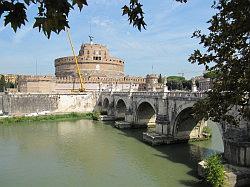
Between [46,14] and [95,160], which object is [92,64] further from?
[46,14]

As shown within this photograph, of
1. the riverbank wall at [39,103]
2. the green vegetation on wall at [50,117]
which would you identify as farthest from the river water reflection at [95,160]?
the riverbank wall at [39,103]

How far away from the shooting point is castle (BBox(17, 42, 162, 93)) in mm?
42969

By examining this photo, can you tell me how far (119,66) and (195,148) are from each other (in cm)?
3635

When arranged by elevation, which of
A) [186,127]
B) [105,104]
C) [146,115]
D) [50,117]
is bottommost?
[50,117]

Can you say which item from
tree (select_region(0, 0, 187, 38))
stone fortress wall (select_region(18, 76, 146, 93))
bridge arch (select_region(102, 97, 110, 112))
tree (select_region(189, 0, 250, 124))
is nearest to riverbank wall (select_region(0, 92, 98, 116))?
bridge arch (select_region(102, 97, 110, 112))

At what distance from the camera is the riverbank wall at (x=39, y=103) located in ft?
124

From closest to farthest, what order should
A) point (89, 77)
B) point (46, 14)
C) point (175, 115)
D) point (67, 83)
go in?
point (46, 14), point (175, 115), point (67, 83), point (89, 77)

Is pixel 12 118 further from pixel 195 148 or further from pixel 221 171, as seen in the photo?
pixel 221 171

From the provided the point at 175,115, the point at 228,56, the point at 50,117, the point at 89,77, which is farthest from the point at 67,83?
the point at 228,56

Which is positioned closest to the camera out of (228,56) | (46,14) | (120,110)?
(46,14)

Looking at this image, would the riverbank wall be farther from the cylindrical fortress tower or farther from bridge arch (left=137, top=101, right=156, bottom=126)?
bridge arch (left=137, top=101, right=156, bottom=126)

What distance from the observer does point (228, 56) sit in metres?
4.16

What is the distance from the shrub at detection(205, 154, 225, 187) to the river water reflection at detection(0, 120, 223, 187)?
2.72 ft

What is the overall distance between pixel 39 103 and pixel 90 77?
34.5ft
